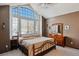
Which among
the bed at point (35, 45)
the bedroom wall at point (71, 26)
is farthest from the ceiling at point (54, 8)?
the bed at point (35, 45)

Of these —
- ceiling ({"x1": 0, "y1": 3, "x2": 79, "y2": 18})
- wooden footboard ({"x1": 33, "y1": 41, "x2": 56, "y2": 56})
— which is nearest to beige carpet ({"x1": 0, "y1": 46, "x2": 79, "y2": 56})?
wooden footboard ({"x1": 33, "y1": 41, "x2": 56, "y2": 56})

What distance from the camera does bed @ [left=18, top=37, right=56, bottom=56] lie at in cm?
180

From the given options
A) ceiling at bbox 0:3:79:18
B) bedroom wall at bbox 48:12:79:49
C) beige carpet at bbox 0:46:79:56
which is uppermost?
ceiling at bbox 0:3:79:18

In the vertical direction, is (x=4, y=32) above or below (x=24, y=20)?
below

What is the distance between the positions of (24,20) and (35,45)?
0.58 metres

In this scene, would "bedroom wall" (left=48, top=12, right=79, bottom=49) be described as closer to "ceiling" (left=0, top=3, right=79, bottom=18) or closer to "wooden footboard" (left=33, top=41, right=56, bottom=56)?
"ceiling" (left=0, top=3, right=79, bottom=18)

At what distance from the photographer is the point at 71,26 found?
A: 1.96 meters

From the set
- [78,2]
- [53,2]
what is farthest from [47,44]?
[78,2]

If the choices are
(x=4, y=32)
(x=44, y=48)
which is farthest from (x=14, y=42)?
(x=44, y=48)

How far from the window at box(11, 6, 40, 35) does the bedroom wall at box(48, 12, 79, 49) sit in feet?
1.16

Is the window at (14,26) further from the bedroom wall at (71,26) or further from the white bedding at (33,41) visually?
the bedroom wall at (71,26)

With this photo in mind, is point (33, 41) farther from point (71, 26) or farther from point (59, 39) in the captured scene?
point (71, 26)

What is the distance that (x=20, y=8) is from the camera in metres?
1.86

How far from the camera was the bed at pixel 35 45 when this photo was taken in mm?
1799
